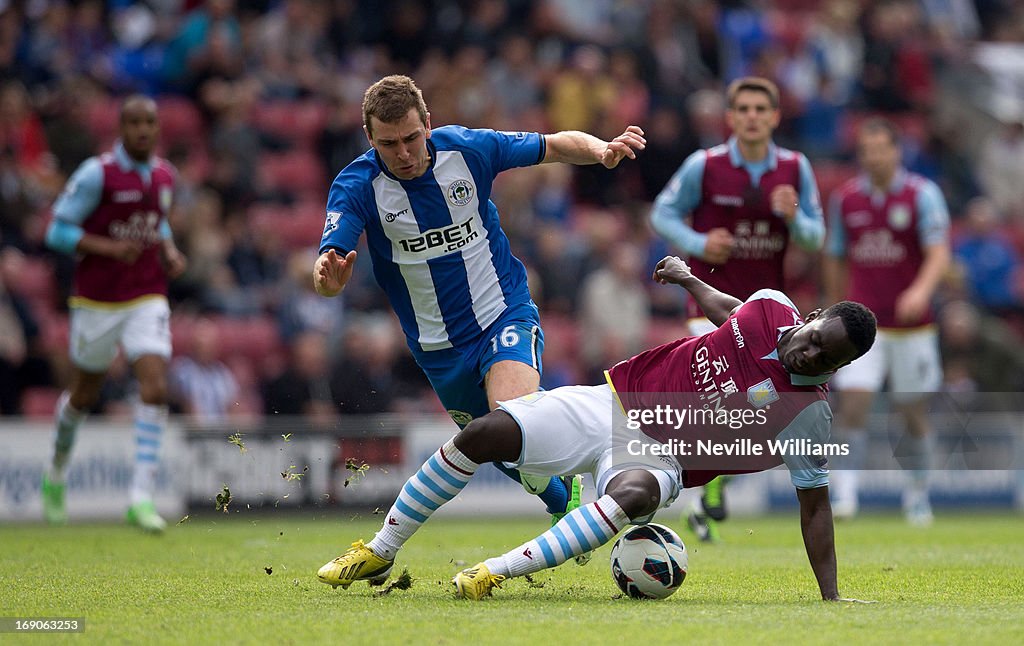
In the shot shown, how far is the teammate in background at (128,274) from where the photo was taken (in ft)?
35.8

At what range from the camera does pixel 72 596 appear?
6.52 metres

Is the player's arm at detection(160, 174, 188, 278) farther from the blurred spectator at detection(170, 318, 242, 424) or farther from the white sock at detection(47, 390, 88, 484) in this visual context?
the blurred spectator at detection(170, 318, 242, 424)

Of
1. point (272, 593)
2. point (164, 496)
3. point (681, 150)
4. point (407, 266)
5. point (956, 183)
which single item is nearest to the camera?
point (272, 593)

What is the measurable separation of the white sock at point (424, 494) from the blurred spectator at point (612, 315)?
30.4 feet

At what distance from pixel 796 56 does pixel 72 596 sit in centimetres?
1645

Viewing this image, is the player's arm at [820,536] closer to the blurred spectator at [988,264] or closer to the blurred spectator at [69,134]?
the blurred spectator at [69,134]

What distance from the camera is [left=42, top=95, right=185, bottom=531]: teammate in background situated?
35.8 feet

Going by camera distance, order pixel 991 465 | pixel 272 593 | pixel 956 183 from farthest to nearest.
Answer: pixel 956 183 < pixel 991 465 < pixel 272 593

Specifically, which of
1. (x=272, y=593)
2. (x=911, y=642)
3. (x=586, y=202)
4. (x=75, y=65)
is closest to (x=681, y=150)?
(x=586, y=202)

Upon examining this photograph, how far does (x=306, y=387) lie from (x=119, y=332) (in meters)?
2.99

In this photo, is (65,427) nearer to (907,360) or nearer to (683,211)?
(683,211)

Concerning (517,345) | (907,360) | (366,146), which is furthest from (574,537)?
(366,146)

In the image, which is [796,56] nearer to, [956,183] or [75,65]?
[956,183]

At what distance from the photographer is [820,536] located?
240 inches
